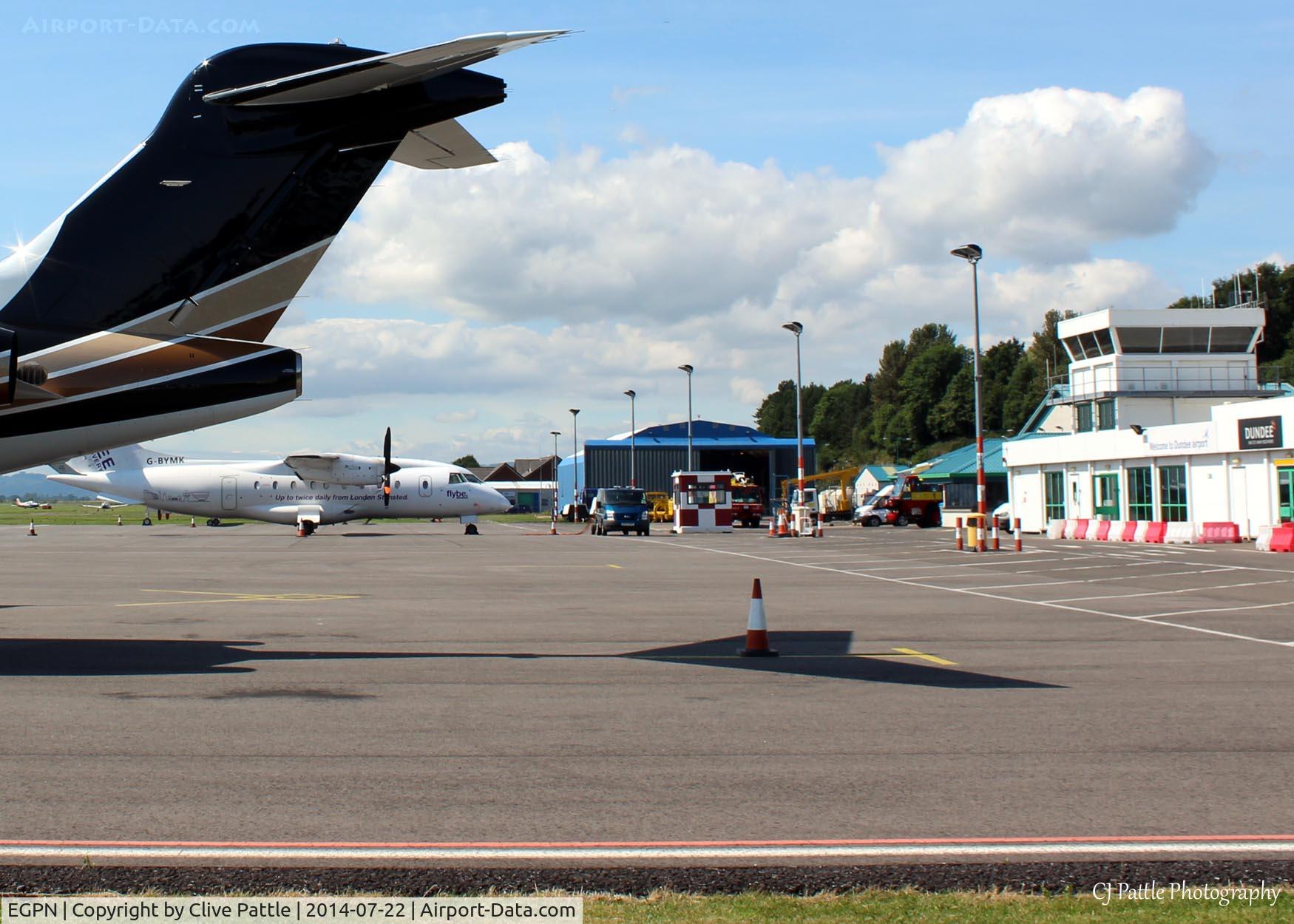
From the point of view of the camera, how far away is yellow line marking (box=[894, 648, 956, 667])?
1124 centimetres

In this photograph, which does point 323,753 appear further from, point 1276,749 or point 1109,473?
point 1109,473

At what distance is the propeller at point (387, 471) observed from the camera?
48.3 meters

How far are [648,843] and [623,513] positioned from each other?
4893cm

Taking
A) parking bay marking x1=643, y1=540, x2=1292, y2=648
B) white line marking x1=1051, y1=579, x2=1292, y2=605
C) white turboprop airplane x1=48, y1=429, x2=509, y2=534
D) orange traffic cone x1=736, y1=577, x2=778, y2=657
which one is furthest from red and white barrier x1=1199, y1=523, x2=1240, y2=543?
orange traffic cone x1=736, y1=577, x2=778, y2=657

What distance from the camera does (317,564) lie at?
27734mm

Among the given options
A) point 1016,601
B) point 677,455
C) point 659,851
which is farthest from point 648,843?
point 677,455

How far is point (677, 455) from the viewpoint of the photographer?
333 ft

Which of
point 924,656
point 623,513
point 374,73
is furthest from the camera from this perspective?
point 623,513

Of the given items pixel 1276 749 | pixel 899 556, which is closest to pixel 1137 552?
pixel 899 556

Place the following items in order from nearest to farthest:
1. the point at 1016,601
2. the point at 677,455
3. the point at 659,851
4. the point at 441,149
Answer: the point at 659,851 < the point at 441,149 < the point at 1016,601 < the point at 677,455

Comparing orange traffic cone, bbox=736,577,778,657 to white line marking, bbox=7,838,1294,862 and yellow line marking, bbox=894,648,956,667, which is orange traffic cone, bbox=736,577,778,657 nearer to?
yellow line marking, bbox=894,648,956,667

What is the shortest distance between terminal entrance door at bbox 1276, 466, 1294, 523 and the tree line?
170ft

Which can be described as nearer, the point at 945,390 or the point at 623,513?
the point at 623,513

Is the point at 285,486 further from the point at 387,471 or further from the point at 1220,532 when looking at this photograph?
the point at 1220,532
